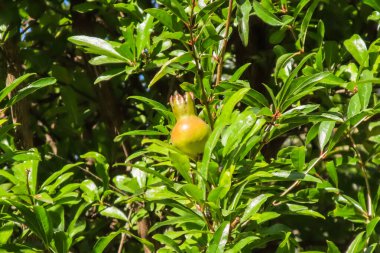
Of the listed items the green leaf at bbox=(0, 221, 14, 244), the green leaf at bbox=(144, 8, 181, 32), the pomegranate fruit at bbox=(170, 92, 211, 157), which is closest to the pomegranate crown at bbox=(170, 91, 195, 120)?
the pomegranate fruit at bbox=(170, 92, 211, 157)

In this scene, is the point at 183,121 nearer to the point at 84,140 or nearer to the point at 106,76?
the point at 106,76

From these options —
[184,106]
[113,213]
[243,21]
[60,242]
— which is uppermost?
[243,21]

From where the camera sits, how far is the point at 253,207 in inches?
43.8

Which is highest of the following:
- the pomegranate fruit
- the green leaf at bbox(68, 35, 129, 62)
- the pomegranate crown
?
the green leaf at bbox(68, 35, 129, 62)

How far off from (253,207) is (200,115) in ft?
0.79

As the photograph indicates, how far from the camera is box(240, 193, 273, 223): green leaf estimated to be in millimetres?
1108

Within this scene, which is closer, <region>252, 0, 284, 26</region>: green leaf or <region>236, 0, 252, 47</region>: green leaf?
<region>236, 0, 252, 47</region>: green leaf

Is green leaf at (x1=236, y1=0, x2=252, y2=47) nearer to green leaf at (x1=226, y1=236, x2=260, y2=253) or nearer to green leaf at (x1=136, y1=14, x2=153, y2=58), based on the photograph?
green leaf at (x1=136, y1=14, x2=153, y2=58)

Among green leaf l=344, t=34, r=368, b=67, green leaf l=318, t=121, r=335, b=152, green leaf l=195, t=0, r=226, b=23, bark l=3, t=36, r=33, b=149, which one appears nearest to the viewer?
green leaf l=195, t=0, r=226, b=23

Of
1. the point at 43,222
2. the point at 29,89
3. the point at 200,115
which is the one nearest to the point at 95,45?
the point at 29,89

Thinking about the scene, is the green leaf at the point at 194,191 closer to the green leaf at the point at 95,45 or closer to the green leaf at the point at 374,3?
the green leaf at the point at 95,45

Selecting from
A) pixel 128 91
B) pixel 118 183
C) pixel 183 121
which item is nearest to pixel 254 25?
A: pixel 128 91

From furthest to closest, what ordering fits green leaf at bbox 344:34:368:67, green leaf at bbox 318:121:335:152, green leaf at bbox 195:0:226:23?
green leaf at bbox 344:34:368:67 → green leaf at bbox 318:121:335:152 → green leaf at bbox 195:0:226:23

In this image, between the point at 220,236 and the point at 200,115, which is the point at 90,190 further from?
the point at 220,236
